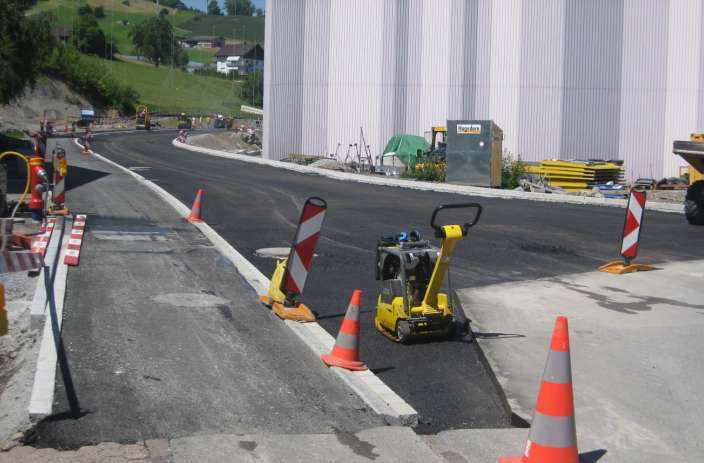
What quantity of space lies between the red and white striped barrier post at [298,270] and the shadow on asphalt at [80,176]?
642 inches

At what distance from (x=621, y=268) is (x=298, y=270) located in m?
6.31

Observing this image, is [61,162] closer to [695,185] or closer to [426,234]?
[426,234]

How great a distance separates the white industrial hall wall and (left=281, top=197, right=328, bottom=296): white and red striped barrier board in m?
34.4

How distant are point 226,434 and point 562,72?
39.4 meters

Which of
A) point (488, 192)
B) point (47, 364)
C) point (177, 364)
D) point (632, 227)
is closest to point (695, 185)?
point (632, 227)

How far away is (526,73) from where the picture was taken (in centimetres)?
4300

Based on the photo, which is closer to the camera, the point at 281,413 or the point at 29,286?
the point at 281,413

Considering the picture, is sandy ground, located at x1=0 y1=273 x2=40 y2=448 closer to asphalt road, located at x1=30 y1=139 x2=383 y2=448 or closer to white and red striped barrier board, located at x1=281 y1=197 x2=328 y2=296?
asphalt road, located at x1=30 y1=139 x2=383 y2=448

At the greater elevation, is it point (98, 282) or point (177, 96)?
point (177, 96)

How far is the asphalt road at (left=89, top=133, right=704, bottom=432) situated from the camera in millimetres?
7691

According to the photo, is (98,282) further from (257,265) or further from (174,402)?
(174,402)

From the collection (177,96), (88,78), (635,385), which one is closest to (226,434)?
(635,385)

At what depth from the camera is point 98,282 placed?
36.3ft

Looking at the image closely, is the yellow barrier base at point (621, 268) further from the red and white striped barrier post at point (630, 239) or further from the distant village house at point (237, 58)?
the distant village house at point (237, 58)
